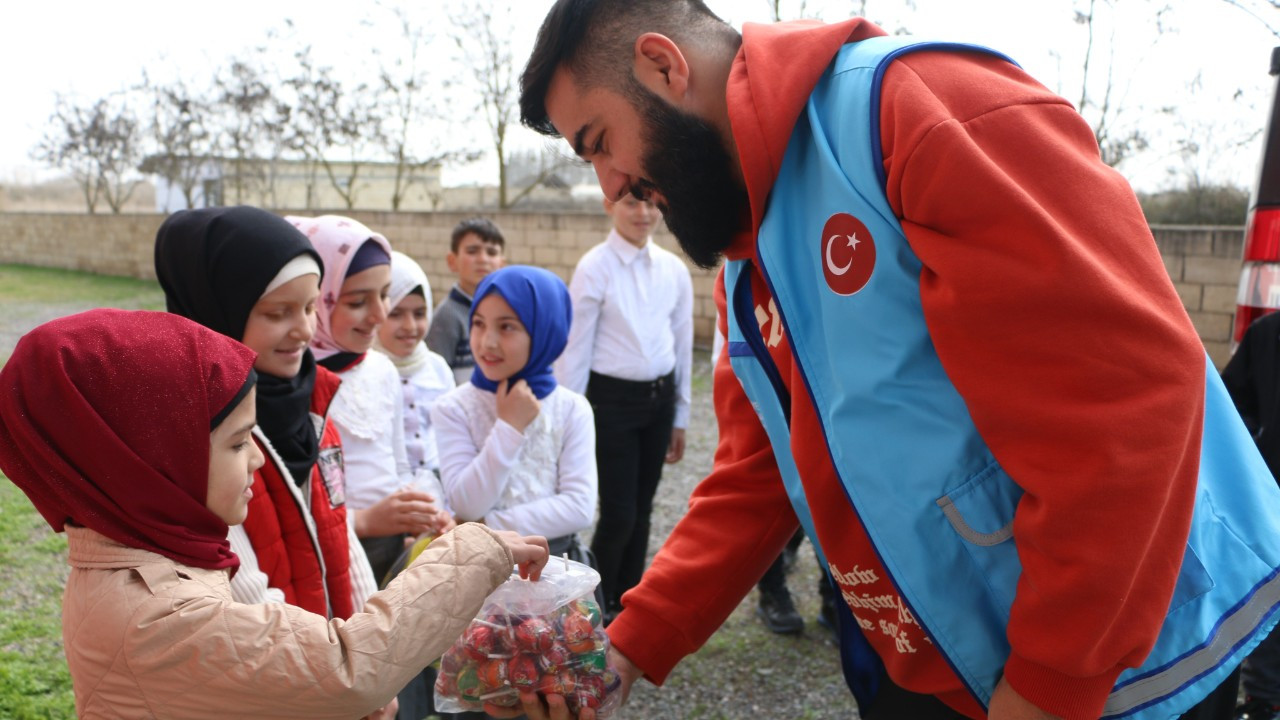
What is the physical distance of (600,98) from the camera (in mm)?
Result: 1788

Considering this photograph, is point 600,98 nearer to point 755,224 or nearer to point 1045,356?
point 755,224

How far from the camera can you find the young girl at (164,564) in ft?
4.95

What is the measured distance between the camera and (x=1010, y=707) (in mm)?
1326

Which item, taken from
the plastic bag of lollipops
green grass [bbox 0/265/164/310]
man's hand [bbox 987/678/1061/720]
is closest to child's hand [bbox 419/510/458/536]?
the plastic bag of lollipops

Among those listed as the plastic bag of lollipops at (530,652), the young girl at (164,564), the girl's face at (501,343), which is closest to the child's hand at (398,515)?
the girl's face at (501,343)

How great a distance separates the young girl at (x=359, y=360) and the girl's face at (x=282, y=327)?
1.96 ft

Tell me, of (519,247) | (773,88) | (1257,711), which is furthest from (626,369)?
(519,247)

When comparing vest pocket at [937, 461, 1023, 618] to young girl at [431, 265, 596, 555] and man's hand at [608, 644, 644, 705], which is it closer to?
man's hand at [608, 644, 644, 705]

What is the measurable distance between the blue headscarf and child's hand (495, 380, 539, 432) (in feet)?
0.49

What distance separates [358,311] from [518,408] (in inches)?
24.3

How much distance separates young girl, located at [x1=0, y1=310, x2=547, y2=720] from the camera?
1.51 m

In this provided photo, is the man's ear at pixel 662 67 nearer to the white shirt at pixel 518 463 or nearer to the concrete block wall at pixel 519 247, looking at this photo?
the concrete block wall at pixel 519 247

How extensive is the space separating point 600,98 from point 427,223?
15264 mm

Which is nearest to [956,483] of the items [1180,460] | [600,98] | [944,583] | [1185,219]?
[944,583]
